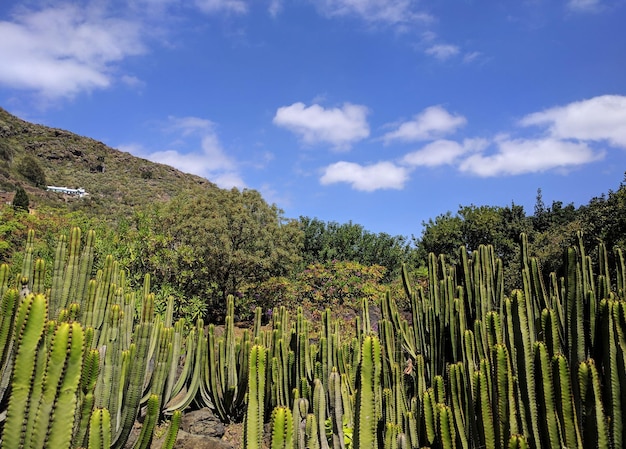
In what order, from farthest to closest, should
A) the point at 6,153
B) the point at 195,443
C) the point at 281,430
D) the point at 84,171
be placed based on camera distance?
the point at 84,171 < the point at 6,153 < the point at 195,443 < the point at 281,430

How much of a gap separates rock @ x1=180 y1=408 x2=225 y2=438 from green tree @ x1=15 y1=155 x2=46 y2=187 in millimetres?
43867

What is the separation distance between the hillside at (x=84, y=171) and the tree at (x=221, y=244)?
23.5 m

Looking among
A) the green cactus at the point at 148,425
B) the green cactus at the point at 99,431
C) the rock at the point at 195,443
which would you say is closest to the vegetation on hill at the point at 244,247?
the rock at the point at 195,443

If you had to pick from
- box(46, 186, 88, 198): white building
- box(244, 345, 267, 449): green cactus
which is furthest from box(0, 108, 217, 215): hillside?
box(244, 345, 267, 449): green cactus

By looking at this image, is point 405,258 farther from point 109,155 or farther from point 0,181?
point 109,155

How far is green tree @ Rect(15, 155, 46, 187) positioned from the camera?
42125mm

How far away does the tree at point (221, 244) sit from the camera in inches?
583

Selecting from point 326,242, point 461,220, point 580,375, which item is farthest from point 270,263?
point 461,220

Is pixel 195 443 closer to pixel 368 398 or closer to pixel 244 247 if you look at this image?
pixel 368 398

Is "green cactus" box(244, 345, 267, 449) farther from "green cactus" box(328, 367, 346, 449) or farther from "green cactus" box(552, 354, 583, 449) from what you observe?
"green cactus" box(552, 354, 583, 449)

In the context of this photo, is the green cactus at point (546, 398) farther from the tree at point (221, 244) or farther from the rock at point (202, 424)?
the tree at point (221, 244)

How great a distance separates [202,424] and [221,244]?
31.4ft

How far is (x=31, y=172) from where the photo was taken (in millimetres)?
42469

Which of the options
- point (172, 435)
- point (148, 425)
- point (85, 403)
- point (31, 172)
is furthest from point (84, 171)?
point (172, 435)
